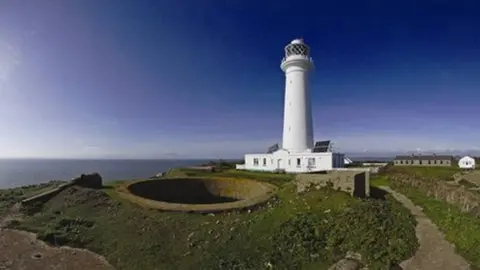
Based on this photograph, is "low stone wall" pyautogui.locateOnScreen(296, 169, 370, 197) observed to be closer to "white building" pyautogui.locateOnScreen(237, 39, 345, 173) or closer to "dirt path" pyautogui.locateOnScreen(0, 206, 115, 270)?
"dirt path" pyautogui.locateOnScreen(0, 206, 115, 270)

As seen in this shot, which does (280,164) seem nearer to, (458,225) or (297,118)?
(297,118)

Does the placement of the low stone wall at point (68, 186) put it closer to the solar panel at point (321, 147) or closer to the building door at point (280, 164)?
the building door at point (280, 164)

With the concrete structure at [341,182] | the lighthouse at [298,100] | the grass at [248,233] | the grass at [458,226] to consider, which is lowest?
the grass at [248,233]

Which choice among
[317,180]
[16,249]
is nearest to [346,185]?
[317,180]

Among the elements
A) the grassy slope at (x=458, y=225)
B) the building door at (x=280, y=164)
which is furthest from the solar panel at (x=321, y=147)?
the grassy slope at (x=458, y=225)

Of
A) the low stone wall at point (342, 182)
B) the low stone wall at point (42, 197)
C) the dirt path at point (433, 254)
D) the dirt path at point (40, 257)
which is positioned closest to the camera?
the dirt path at point (433, 254)

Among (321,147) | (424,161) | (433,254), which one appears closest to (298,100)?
(321,147)
